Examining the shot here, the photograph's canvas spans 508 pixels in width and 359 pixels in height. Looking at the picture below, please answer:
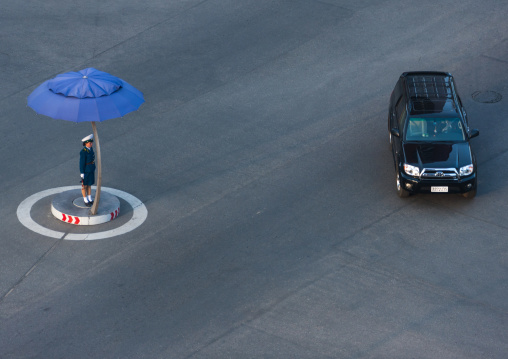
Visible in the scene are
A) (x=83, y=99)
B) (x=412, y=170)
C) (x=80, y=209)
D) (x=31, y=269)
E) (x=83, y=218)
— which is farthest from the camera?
(x=412, y=170)

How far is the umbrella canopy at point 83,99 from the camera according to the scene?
16.5 m

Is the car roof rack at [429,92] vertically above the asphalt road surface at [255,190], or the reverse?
the car roof rack at [429,92]

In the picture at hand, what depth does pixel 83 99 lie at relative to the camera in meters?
16.6

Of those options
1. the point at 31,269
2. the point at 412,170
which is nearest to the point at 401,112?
the point at 412,170

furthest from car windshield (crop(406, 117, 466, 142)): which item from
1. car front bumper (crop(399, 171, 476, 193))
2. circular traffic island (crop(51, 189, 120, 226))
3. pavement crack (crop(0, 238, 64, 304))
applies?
pavement crack (crop(0, 238, 64, 304))

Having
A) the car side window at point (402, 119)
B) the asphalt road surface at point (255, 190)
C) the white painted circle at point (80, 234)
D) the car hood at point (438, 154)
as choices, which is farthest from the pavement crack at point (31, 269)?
the car side window at point (402, 119)

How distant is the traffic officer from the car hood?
6649 millimetres

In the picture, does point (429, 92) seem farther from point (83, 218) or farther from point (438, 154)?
point (83, 218)

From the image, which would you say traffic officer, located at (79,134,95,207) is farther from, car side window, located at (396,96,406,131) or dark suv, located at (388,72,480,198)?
car side window, located at (396,96,406,131)

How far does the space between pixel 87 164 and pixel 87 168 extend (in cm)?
8

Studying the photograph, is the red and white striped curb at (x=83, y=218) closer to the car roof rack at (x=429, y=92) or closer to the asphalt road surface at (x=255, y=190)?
the asphalt road surface at (x=255, y=190)

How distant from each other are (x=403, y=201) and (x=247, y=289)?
4.84 metres

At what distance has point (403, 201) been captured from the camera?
18.9 metres

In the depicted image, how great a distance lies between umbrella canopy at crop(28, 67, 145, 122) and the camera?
16.5m
